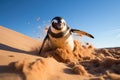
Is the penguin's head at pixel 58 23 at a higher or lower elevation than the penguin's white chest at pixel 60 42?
higher

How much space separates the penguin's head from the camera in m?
9.81

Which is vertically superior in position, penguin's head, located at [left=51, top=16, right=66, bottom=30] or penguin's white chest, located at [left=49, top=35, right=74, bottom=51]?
penguin's head, located at [left=51, top=16, right=66, bottom=30]

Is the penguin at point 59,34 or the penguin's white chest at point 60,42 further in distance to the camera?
the penguin's white chest at point 60,42

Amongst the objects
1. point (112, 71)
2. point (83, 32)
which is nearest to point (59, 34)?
point (83, 32)

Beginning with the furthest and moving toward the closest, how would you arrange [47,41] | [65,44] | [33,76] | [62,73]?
1. [47,41]
2. [65,44]
3. [62,73]
4. [33,76]

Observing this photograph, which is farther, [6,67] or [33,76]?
[6,67]

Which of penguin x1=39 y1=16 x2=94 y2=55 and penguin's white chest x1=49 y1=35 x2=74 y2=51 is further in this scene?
penguin's white chest x1=49 y1=35 x2=74 y2=51

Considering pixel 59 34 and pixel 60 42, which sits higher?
pixel 59 34

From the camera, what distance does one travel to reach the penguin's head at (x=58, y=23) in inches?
386

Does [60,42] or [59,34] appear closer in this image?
[59,34]

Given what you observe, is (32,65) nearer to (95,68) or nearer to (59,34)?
(95,68)

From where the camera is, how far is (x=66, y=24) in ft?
35.0

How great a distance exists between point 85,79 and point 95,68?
1.39m

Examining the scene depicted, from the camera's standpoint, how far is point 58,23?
9.89m
